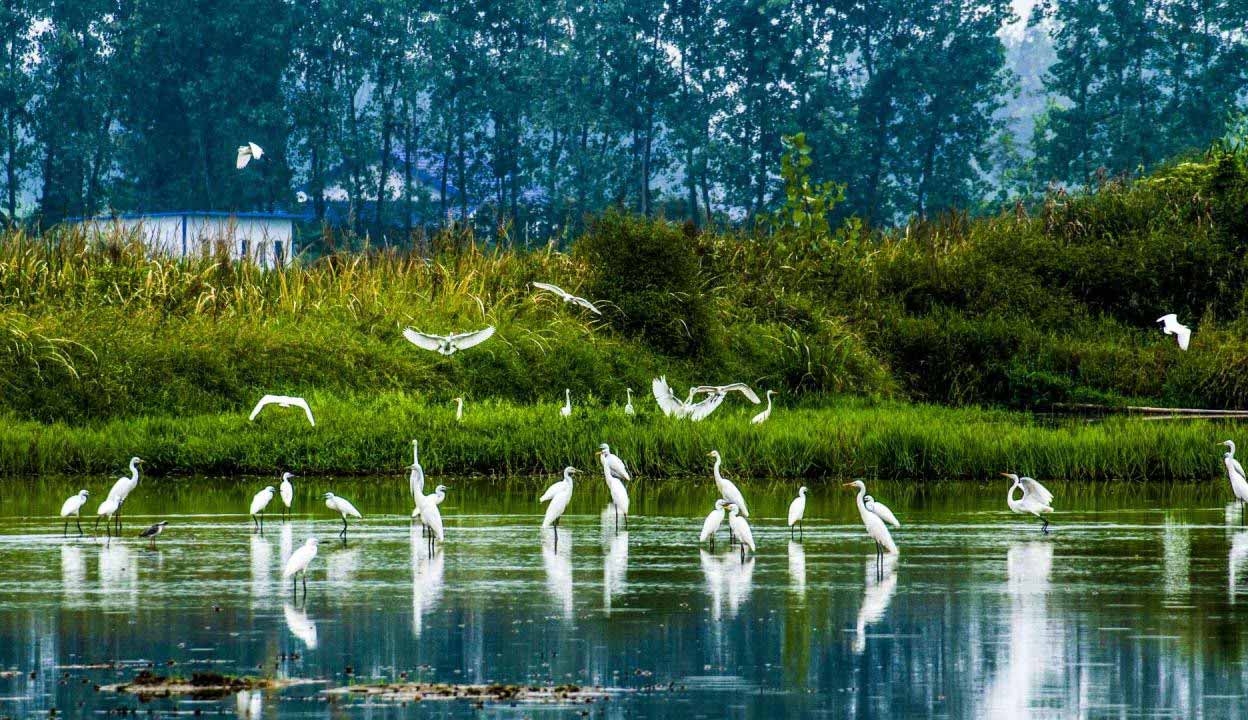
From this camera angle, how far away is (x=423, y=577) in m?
12.8

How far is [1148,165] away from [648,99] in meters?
16.7

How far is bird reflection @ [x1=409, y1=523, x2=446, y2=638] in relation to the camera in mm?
11250

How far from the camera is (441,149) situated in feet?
212

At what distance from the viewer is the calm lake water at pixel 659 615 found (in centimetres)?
879

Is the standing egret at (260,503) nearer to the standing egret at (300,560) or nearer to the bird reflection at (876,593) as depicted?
the standing egret at (300,560)

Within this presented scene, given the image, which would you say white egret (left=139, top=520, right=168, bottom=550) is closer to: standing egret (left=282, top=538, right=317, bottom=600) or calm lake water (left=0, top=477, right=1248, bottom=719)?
calm lake water (left=0, top=477, right=1248, bottom=719)

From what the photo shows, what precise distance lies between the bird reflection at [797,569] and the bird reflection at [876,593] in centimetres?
42

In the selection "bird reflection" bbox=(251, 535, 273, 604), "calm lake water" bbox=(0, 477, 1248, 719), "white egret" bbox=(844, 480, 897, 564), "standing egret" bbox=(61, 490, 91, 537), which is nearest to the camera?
"calm lake water" bbox=(0, 477, 1248, 719)

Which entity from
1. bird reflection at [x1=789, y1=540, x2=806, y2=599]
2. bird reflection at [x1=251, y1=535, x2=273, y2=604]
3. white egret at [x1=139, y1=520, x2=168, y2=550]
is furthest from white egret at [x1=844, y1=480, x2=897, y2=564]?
white egret at [x1=139, y1=520, x2=168, y2=550]

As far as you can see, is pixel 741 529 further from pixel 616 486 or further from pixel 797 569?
pixel 616 486

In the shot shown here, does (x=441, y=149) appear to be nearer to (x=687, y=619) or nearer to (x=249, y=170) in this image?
(x=249, y=170)

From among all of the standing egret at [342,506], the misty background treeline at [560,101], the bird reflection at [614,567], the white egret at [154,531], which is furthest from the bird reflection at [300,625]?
the misty background treeline at [560,101]

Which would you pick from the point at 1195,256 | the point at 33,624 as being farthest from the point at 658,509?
the point at 1195,256

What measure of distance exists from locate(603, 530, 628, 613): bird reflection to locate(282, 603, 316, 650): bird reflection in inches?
70.6
